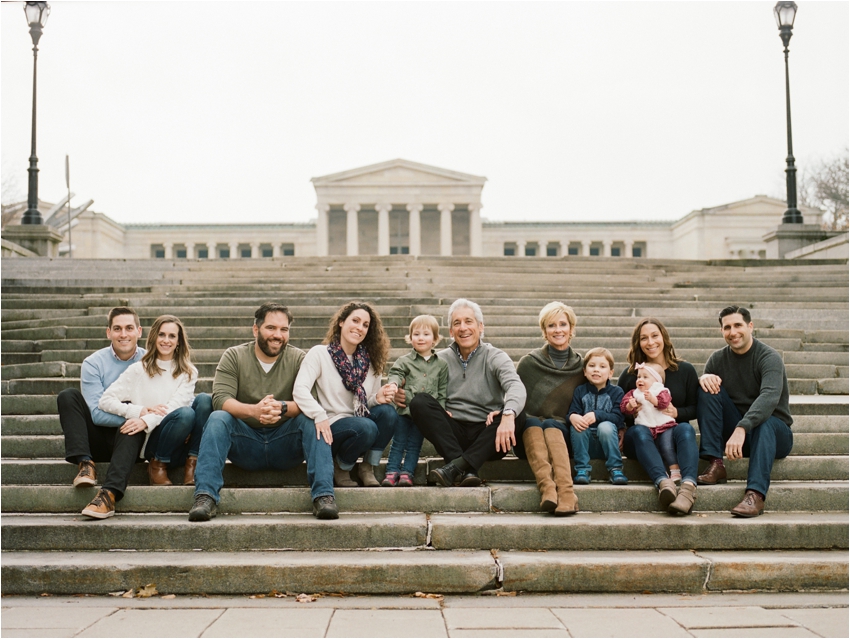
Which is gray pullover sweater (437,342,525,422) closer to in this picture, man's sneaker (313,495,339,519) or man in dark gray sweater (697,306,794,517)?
man's sneaker (313,495,339,519)

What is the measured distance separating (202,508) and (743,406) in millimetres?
3481

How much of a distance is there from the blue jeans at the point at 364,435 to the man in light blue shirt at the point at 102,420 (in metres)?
1.23

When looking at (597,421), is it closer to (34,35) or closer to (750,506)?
(750,506)

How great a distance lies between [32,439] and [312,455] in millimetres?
2252

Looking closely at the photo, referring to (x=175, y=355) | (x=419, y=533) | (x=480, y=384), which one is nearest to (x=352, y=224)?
(x=175, y=355)

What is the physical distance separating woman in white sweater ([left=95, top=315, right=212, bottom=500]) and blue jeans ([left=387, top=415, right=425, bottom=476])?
4.03 feet

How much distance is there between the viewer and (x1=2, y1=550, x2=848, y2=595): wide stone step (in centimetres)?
391

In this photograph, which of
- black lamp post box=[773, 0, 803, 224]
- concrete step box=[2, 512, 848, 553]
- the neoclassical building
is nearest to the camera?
concrete step box=[2, 512, 848, 553]

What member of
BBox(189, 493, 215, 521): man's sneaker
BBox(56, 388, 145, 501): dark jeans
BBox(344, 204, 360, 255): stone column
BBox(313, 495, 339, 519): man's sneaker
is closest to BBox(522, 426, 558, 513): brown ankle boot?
BBox(313, 495, 339, 519): man's sneaker

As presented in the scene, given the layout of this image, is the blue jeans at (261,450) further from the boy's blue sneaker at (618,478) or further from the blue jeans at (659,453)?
the blue jeans at (659,453)

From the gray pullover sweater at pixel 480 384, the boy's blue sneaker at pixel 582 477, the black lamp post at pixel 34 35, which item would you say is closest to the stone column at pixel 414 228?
the black lamp post at pixel 34 35

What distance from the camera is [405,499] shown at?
4.61 meters

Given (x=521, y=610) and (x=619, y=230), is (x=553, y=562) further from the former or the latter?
(x=619, y=230)

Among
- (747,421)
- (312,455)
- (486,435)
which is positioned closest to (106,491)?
(312,455)
